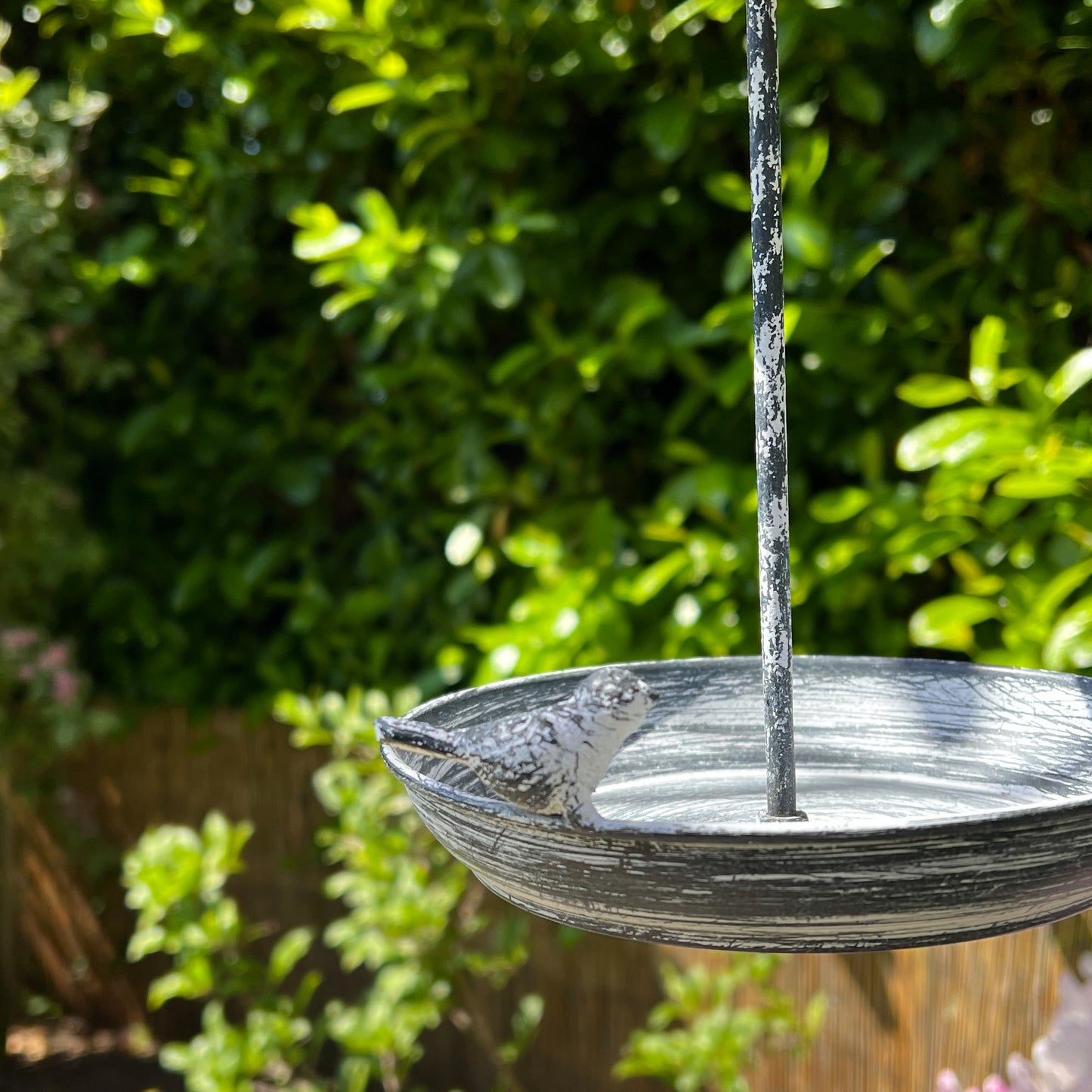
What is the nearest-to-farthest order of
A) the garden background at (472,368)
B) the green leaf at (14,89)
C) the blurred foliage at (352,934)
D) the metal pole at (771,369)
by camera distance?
1. the metal pole at (771,369)
2. the garden background at (472,368)
3. the blurred foliage at (352,934)
4. the green leaf at (14,89)

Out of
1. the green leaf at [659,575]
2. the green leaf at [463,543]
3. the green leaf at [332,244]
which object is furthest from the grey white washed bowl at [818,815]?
the green leaf at [332,244]

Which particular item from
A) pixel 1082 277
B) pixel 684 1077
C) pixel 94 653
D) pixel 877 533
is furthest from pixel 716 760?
pixel 94 653

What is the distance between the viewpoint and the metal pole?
59cm

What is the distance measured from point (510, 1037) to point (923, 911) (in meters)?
1.83

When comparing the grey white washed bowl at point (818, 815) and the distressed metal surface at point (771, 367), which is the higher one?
the distressed metal surface at point (771, 367)

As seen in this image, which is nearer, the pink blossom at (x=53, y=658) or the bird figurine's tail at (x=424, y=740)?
the bird figurine's tail at (x=424, y=740)

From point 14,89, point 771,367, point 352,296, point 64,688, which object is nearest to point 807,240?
point 352,296

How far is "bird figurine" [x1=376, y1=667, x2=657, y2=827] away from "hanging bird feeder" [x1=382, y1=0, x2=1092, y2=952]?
10 mm

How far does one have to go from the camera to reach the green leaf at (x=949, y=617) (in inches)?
49.1

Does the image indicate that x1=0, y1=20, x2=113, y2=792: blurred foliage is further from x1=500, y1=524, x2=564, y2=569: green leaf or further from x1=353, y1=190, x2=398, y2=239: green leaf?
x1=500, y1=524, x2=564, y2=569: green leaf

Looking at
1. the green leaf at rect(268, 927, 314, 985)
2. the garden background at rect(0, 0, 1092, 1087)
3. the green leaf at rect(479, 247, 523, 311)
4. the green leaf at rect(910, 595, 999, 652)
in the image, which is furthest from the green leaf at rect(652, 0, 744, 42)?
the green leaf at rect(268, 927, 314, 985)

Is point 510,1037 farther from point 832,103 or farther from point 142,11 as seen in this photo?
point 142,11

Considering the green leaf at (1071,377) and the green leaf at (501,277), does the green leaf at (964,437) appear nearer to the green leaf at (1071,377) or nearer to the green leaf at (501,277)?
the green leaf at (1071,377)

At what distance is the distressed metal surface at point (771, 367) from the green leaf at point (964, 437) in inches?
24.3
